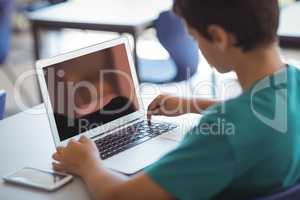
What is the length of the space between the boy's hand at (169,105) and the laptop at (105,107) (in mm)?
38

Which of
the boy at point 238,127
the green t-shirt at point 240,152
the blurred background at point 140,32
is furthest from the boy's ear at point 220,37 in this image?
the blurred background at point 140,32

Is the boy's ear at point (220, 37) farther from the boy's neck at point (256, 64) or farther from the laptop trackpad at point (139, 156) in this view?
the laptop trackpad at point (139, 156)

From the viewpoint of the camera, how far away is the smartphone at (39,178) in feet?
3.94

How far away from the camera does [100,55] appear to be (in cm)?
149

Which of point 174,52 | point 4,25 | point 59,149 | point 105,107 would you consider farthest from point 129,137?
point 4,25

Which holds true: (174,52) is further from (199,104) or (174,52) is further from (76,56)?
(76,56)

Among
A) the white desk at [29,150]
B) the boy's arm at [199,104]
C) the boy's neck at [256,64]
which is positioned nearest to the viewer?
the boy's neck at [256,64]

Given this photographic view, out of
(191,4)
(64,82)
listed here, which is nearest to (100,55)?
(64,82)

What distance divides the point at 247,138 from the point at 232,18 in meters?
0.24

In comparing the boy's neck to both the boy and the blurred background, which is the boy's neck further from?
the blurred background

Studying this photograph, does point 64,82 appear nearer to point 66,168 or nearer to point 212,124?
point 66,168

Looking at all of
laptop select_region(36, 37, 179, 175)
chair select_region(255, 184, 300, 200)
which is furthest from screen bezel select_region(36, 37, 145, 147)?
chair select_region(255, 184, 300, 200)

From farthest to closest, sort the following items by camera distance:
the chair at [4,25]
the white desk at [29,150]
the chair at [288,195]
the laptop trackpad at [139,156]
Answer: the chair at [4,25]
the laptop trackpad at [139,156]
the white desk at [29,150]
the chair at [288,195]

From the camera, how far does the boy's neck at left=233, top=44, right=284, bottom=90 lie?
1.06 meters
